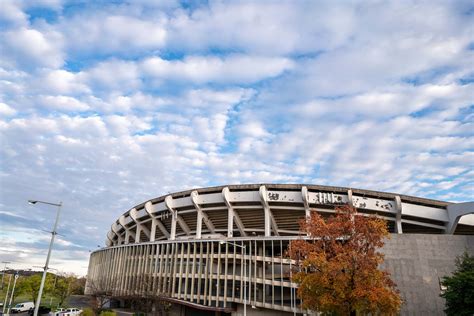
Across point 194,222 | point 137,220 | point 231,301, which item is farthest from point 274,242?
point 137,220

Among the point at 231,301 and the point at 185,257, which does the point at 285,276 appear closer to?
the point at 231,301

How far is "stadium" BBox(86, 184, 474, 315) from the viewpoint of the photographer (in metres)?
31.5

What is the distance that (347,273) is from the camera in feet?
65.9

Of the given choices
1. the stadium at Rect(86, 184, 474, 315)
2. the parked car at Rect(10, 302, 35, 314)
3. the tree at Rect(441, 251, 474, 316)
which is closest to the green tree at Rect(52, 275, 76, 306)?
the parked car at Rect(10, 302, 35, 314)

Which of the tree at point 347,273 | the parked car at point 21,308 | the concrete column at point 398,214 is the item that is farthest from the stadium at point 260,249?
the parked car at point 21,308

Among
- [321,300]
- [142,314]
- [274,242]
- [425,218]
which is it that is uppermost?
[425,218]

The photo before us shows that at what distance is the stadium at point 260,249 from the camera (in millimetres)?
31453

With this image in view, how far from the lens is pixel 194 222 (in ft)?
183

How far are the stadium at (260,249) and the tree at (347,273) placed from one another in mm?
12235

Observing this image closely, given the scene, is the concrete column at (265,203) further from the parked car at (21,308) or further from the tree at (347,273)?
the parked car at (21,308)

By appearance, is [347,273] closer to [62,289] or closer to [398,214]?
[398,214]

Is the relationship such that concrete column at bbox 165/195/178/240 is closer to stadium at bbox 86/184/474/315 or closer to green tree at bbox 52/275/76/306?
stadium at bbox 86/184/474/315

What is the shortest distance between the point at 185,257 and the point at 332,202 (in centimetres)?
2255

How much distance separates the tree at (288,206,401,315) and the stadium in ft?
40.1
